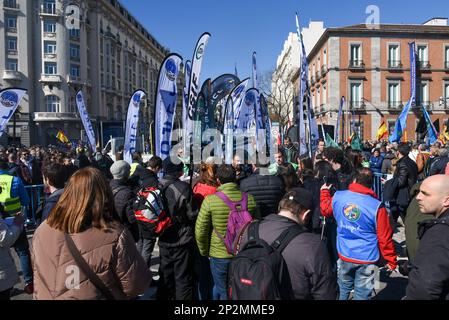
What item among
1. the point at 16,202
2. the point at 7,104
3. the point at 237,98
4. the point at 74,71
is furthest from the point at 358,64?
the point at 16,202

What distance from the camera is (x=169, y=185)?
4.48 metres

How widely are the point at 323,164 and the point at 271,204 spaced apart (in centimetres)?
185

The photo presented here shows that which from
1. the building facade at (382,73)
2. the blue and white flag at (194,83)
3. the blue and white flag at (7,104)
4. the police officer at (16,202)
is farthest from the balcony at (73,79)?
the police officer at (16,202)

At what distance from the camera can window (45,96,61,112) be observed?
170 ft

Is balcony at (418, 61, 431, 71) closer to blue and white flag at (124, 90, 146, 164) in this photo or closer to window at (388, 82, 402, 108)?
window at (388, 82, 402, 108)

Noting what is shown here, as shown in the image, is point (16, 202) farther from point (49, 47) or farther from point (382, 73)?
point (49, 47)

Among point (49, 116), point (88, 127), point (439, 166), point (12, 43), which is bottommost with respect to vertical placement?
point (439, 166)

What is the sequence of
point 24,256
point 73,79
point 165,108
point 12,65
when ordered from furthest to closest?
point 73,79 < point 12,65 < point 165,108 < point 24,256

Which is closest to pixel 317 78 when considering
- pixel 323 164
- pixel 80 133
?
pixel 80 133

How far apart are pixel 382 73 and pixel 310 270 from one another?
47.1 meters

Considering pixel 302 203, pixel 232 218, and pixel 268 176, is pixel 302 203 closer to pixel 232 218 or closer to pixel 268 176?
pixel 232 218

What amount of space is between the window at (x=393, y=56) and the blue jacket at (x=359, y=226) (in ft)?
151

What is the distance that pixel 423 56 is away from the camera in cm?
4541

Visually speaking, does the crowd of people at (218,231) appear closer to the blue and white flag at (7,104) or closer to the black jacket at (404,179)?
the black jacket at (404,179)
